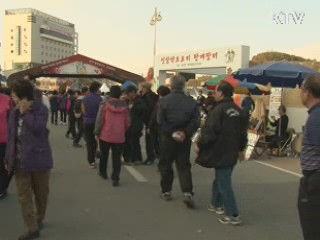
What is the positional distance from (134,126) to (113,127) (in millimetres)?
2806

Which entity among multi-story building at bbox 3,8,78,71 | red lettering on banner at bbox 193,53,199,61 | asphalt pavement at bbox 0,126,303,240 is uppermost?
multi-story building at bbox 3,8,78,71

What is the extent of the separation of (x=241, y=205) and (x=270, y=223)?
3.41 ft

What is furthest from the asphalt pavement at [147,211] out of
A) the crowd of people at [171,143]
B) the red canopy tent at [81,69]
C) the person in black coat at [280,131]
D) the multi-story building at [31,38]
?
the multi-story building at [31,38]

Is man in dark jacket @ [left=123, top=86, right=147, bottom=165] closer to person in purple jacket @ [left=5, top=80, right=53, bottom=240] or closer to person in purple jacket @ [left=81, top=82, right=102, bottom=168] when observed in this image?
person in purple jacket @ [left=81, top=82, right=102, bottom=168]

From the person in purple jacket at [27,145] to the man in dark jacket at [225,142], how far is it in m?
1.99

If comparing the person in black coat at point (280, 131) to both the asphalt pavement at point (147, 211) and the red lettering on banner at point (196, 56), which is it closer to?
the asphalt pavement at point (147, 211)

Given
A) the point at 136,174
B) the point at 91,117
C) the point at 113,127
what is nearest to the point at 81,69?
the point at 91,117

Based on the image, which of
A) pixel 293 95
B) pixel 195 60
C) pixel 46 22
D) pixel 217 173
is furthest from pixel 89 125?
pixel 46 22

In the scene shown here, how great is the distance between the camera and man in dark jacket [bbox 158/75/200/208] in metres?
7.32

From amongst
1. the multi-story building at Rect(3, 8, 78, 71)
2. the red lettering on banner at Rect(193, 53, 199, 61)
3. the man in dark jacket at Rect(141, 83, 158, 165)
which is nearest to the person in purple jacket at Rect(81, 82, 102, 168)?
the man in dark jacket at Rect(141, 83, 158, 165)

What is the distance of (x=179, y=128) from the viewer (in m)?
7.35

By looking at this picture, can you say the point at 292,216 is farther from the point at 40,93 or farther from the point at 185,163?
the point at 40,93

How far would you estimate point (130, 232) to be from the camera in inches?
233

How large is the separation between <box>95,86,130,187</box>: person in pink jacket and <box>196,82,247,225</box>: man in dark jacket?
2.72 m
